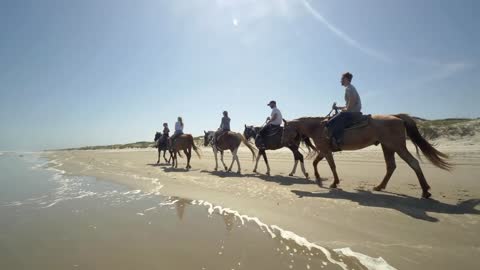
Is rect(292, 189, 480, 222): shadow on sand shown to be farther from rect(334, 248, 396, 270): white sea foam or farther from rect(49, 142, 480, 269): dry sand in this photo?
rect(334, 248, 396, 270): white sea foam

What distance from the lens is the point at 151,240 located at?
3748mm

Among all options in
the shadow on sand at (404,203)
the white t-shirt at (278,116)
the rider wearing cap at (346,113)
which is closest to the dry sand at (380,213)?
the shadow on sand at (404,203)

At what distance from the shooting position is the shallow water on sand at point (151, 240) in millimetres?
3004

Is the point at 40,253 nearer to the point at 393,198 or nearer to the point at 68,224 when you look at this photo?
the point at 68,224

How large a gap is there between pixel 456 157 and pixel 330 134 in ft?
30.8

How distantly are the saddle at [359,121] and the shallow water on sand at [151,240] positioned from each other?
3957mm

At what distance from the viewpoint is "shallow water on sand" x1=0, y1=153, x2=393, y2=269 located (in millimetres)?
3004

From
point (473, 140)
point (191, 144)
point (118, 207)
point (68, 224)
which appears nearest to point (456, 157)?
point (473, 140)

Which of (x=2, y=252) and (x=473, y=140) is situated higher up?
(x=473, y=140)

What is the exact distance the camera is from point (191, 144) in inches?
596

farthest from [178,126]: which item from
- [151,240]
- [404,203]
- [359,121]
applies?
[404,203]

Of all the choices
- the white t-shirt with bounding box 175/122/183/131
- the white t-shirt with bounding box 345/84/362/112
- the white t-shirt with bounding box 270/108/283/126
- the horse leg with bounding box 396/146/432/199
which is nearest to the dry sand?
the horse leg with bounding box 396/146/432/199

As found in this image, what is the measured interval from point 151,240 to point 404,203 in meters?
4.93

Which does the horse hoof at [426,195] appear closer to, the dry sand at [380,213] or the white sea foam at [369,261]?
the dry sand at [380,213]
